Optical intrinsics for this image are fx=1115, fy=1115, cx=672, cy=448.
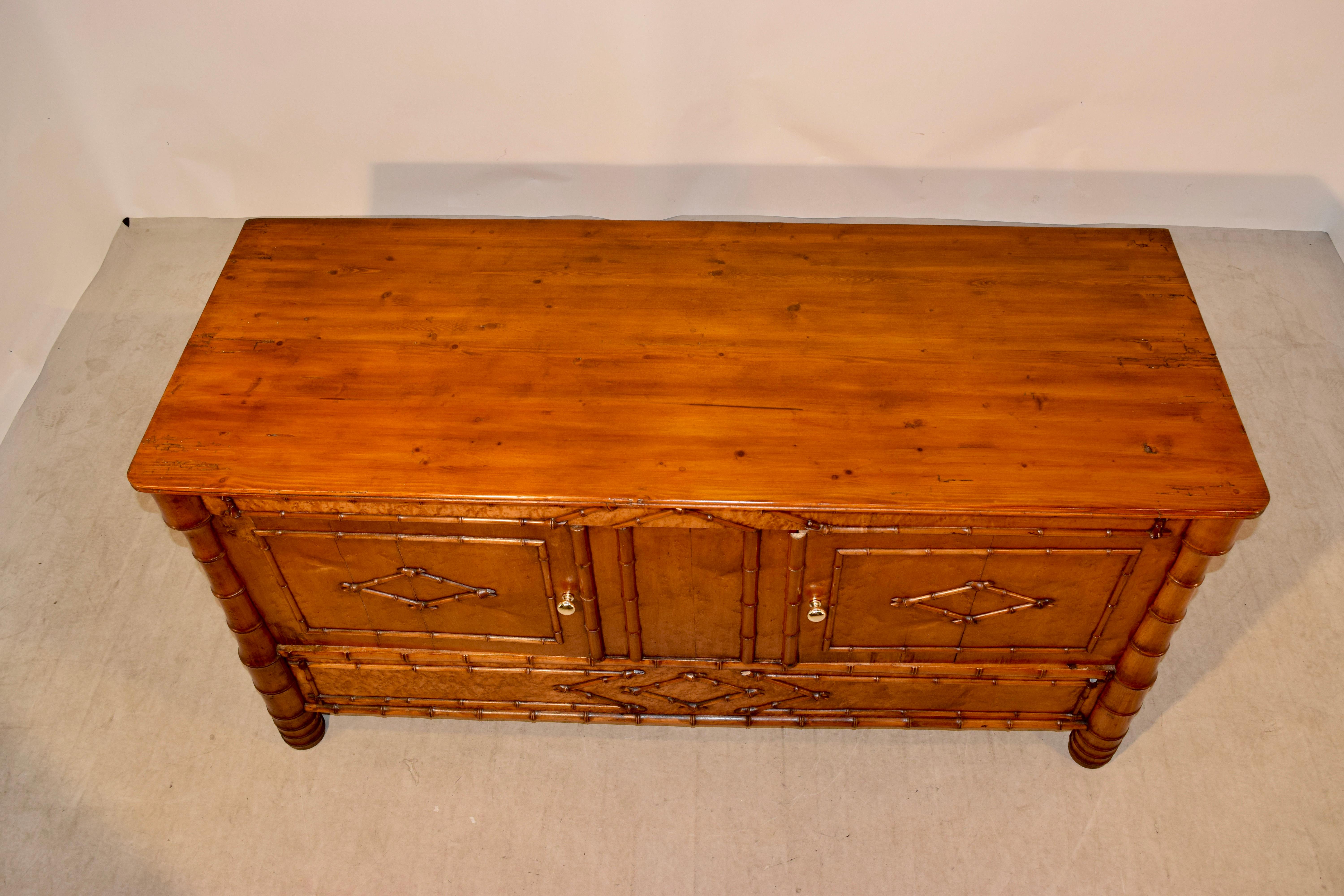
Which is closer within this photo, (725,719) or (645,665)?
(645,665)

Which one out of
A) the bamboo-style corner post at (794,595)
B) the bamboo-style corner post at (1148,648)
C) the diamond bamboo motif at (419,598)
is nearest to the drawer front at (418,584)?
the diamond bamboo motif at (419,598)

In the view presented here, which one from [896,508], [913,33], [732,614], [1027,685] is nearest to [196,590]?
[732,614]

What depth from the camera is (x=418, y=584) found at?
2076 mm

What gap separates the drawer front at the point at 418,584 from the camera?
1990mm

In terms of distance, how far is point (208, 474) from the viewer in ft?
6.31

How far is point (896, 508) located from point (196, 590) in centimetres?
172

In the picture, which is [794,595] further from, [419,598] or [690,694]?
[419,598]

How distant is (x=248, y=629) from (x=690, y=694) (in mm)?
875

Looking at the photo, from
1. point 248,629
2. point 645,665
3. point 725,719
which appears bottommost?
point 725,719

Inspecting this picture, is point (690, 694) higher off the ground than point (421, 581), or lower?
lower

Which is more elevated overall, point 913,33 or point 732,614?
point 913,33

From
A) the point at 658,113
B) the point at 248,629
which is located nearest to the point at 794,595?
the point at 248,629

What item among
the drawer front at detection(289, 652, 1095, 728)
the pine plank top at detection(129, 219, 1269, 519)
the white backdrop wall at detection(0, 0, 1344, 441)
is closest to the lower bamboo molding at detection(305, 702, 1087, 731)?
the drawer front at detection(289, 652, 1095, 728)

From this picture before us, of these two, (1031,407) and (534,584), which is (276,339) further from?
(1031,407)
